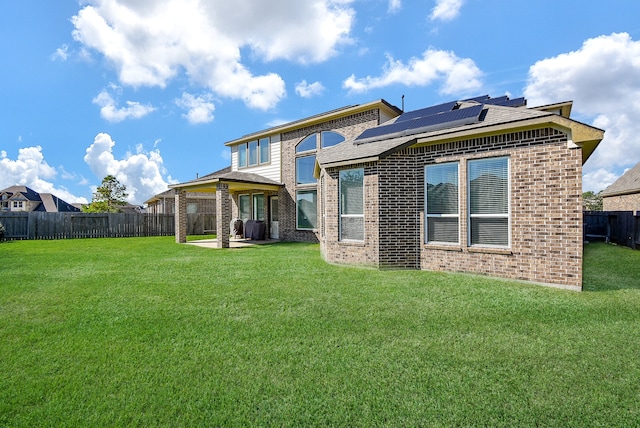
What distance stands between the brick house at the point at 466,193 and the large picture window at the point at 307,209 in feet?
17.6

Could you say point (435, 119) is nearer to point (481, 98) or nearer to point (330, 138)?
point (481, 98)

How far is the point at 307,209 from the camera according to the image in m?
15.0

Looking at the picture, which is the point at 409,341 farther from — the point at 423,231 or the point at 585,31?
the point at 585,31

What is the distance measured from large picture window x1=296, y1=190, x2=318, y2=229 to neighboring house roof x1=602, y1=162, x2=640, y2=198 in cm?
2165

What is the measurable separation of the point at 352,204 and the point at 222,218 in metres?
6.97

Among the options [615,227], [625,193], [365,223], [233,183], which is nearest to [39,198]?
[233,183]

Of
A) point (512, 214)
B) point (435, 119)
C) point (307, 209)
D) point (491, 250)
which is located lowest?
point (491, 250)

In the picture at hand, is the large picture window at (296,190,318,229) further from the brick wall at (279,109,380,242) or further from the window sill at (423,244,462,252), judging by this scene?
the window sill at (423,244,462,252)

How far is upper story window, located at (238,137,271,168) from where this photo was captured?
55.8ft

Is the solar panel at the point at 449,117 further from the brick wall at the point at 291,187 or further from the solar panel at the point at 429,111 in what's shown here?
the brick wall at the point at 291,187

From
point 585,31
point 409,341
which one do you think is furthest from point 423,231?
point 585,31

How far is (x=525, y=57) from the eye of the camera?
10148 millimetres

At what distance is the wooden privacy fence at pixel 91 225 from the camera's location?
1777cm

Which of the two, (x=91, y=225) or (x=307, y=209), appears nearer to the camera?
(x=307, y=209)
